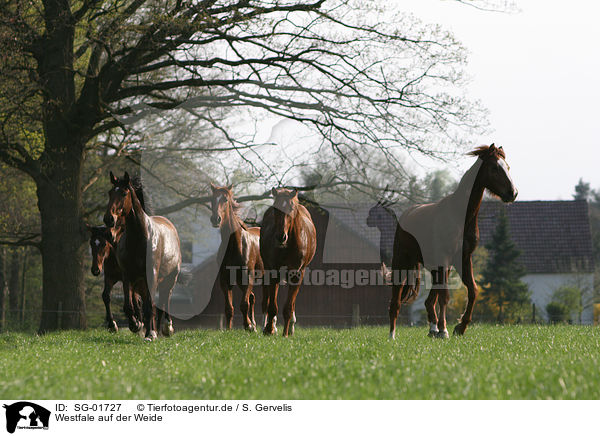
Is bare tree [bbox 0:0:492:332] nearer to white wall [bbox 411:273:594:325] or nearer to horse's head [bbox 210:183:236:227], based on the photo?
horse's head [bbox 210:183:236:227]

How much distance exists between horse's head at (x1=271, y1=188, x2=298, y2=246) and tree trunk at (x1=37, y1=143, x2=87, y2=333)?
9.16m

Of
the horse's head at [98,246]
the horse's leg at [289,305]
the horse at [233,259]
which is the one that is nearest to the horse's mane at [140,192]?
the horse at [233,259]

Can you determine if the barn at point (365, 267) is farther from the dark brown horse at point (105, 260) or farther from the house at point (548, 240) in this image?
the dark brown horse at point (105, 260)

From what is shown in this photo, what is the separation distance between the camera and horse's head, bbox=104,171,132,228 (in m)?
10.3

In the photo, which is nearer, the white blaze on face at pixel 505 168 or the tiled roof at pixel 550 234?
the white blaze on face at pixel 505 168

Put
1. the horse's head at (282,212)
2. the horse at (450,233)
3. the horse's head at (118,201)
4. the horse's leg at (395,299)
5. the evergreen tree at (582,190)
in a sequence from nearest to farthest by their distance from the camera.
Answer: the horse's head at (118,201) < the horse at (450,233) < the horse's head at (282,212) < the horse's leg at (395,299) < the evergreen tree at (582,190)

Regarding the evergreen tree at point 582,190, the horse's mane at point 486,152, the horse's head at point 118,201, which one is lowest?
the horse's head at point 118,201

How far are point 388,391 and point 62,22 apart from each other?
46.6ft

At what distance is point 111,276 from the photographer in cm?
1580

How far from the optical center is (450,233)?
35.8 ft

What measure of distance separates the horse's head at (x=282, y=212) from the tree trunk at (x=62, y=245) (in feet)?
30.0
